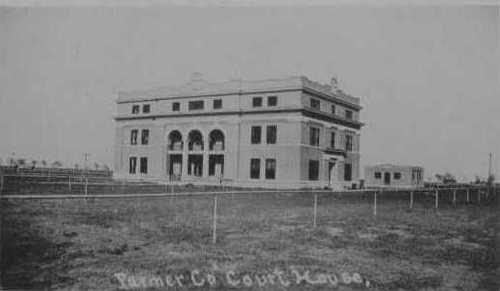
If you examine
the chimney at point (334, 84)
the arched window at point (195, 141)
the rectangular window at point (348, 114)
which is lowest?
the arched window at point (195, 141)

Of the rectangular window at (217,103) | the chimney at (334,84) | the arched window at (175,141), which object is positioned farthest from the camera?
the arched window at (175,141)

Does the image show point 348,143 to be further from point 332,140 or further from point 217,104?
point 217,104

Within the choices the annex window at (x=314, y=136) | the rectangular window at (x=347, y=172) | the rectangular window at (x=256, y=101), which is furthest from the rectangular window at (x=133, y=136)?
the rectangular window at (x=347, y=172)

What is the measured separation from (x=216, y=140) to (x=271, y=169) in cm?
752

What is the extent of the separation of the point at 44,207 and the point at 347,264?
11.3m

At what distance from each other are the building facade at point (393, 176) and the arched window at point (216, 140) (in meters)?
23.8

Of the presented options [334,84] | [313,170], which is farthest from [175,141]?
[334,84]

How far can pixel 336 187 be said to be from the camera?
38.7 m

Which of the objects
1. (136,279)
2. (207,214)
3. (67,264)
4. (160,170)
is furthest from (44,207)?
(160,170)

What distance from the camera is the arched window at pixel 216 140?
4041 cm

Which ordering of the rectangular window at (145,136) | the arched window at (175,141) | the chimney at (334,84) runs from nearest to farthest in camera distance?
→ the chimney at (334,84)
the arched window at (175,141)
the rectangular window at (145,136)

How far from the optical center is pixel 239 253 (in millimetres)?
8117

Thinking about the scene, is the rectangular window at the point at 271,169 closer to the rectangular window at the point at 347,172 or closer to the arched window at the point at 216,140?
the arched window at the point at 216,140

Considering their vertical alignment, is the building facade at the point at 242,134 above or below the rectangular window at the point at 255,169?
above
